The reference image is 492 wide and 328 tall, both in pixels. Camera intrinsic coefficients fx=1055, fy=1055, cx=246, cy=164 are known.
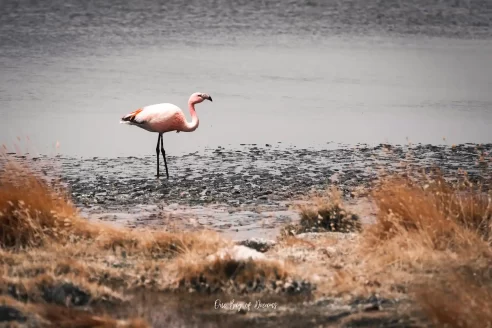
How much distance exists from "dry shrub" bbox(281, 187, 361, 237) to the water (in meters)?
6.08

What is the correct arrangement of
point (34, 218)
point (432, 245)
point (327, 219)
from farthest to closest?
point (327, 219) < point (34, 218) < point (432, 245)

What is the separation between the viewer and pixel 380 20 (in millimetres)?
35750

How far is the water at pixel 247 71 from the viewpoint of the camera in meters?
18.9

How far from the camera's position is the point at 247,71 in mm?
26359

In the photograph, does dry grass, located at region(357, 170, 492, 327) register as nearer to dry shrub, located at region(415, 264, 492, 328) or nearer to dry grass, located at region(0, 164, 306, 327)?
dry shrub, located at region(415, 264, 492, 328)

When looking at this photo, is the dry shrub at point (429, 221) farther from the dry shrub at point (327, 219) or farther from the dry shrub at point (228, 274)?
the dry shrub at point (228, 274)

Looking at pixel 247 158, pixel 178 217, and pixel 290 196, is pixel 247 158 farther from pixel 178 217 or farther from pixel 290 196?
pixel 178 217

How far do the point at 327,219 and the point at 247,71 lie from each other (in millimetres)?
15461

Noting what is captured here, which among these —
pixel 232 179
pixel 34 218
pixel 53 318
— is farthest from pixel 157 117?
pixel 53 318

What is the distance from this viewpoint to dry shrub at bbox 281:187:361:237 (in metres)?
11.0

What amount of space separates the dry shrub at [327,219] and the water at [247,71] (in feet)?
19.9

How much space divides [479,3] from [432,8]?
5.45ft

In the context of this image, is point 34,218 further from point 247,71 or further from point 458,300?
point 247,71

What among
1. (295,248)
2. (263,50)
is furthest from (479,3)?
(295,248)
